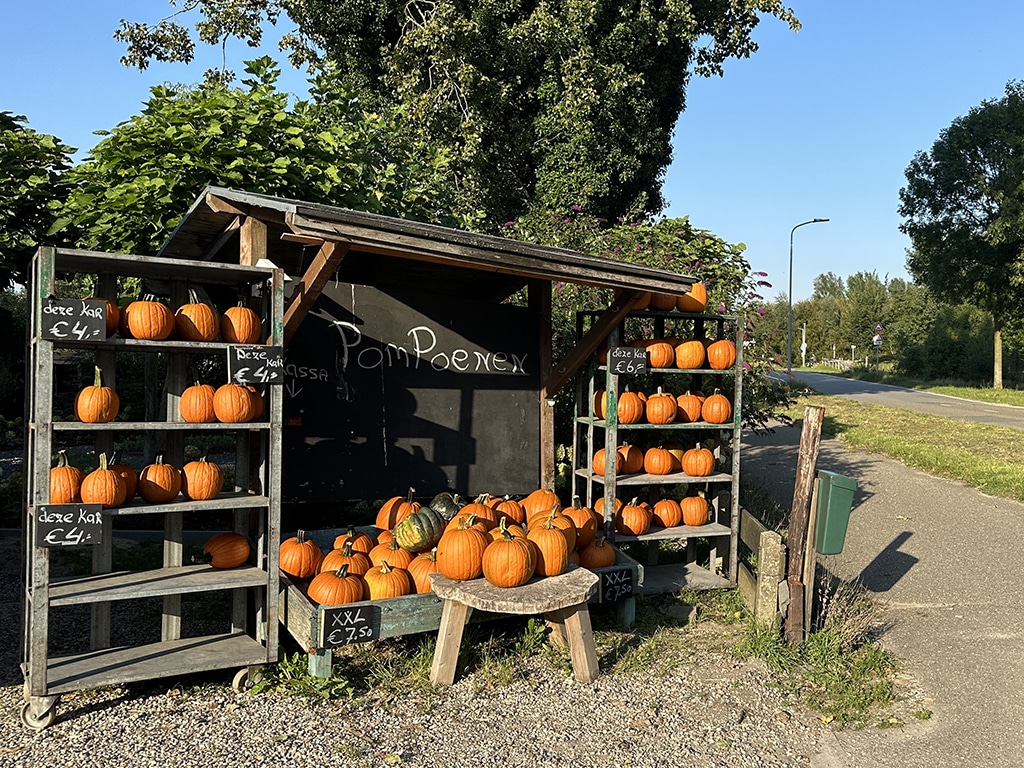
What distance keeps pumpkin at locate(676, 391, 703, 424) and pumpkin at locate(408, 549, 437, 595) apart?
2.52m

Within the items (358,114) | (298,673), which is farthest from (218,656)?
(358,114)

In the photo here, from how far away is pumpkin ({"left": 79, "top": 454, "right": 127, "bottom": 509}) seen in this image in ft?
12.9

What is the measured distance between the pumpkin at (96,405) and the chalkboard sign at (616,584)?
10.1 ft

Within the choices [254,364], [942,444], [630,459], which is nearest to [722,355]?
[630,459]

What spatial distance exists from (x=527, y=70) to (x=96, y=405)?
16.6m

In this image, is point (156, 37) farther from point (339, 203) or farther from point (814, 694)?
point (814, 694)

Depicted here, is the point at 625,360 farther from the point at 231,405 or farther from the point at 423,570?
the point at 231,405

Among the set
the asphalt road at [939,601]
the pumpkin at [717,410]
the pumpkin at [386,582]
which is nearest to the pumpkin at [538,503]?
the pumpkin at [386,582]

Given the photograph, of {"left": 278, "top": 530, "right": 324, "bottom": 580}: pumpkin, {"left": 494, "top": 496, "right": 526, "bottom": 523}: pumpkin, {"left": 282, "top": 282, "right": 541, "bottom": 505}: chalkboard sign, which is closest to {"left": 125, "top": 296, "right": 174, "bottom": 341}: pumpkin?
{"left": 282, "top": 282, "right": 541, "bottom": 505}: chalkboard sign

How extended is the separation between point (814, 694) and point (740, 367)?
97.3 inches

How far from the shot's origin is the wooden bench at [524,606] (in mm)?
4086

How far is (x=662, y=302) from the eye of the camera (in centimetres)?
615

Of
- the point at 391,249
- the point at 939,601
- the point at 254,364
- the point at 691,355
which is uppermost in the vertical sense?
the point at 391,249

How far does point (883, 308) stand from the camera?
61781 millimetres
